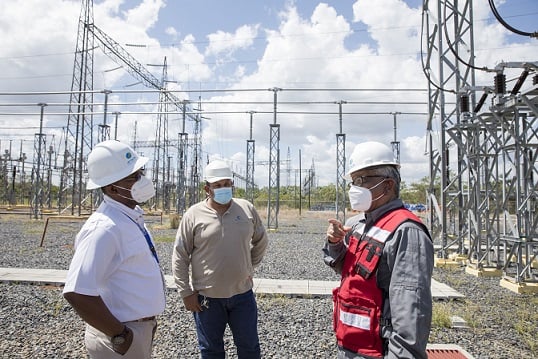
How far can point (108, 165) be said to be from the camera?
2.21m

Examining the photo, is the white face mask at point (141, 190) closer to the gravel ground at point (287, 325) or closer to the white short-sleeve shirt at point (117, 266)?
the white short-sleeve shirt at point (117, 266)

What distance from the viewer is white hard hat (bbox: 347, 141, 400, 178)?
2107 mm

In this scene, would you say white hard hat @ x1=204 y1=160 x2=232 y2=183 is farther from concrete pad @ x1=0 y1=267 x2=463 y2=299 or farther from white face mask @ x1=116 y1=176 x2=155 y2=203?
concrete pad @ x1=0 y1=267 x2=463 y2=299

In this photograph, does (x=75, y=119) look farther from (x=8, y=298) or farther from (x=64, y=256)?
(x=8, y=298)

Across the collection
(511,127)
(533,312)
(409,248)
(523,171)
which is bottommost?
(533,312)

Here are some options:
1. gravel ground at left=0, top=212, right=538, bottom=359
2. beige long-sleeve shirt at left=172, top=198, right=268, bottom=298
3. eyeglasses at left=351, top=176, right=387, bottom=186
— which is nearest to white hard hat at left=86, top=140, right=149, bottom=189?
beige long-sleeve shirt at left=172, top=198, right=268, bottom=298

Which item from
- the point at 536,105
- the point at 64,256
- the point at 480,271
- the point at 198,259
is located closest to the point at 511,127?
the point at 536,105

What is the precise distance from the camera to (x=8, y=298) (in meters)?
6.04

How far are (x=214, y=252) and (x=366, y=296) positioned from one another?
1511mm

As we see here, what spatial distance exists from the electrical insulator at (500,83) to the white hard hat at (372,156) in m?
6.20

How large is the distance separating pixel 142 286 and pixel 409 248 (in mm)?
1272

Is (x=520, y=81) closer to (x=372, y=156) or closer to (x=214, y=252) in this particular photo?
(x=372, y=156)

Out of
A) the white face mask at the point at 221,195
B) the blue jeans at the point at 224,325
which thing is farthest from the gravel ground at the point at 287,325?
the white face mask at the point at 221,195

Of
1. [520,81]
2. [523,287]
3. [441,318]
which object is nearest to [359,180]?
[441,318]
